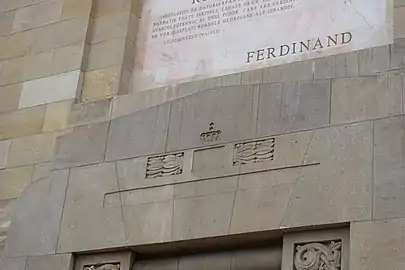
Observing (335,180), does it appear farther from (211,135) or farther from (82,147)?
(82,147)

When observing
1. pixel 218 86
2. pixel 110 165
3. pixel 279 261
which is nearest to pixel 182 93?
pixel 218 86

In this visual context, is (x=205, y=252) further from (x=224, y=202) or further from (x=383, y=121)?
(x=383, y=121)

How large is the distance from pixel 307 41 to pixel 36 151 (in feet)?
7.32

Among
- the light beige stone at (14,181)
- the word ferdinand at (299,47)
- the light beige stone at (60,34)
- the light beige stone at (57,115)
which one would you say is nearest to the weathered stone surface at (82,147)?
the light beige stone at (57,115)

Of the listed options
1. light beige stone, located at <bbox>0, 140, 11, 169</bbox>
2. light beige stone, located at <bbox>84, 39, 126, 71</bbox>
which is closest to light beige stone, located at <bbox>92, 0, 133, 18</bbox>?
light beige stone, located at <bbox>84, 39, 126, 71</bbox>

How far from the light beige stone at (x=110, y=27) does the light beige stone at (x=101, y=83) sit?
1.03ft

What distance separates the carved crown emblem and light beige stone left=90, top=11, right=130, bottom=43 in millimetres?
1444

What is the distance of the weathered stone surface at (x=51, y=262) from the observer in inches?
239

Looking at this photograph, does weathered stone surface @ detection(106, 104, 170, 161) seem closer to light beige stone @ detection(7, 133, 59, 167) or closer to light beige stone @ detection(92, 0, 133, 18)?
light beige stone @ detection(7, 133, 59, 167)

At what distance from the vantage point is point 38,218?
250 inches

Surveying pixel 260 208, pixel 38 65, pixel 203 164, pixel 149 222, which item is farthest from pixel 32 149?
pixel 260 208

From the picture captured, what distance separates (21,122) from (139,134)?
50.9 inches

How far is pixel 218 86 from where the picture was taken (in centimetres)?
616

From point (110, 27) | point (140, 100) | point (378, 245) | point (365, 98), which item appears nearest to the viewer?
point (378, 245)
